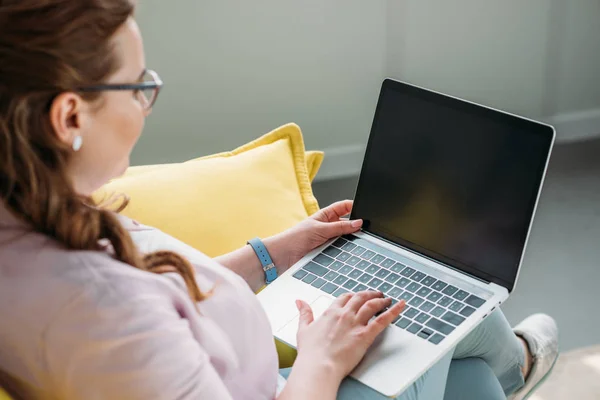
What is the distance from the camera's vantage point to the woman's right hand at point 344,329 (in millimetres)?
1052

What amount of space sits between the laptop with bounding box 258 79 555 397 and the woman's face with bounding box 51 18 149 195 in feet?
1.40

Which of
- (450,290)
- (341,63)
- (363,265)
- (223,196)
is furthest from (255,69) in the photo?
(450,290)

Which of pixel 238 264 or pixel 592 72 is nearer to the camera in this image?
pixel 238 264

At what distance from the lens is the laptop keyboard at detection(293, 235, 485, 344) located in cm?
116

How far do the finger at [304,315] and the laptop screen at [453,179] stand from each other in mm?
226

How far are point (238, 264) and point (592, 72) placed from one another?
6.23ft

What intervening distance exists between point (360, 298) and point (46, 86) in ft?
1.76

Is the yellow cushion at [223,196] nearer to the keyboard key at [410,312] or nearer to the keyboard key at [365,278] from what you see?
the keyboard key at [365,278]

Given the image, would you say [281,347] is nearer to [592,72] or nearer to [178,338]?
[178,338]

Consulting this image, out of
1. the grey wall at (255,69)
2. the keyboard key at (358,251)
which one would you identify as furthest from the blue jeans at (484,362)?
the grey wall at (255,69)

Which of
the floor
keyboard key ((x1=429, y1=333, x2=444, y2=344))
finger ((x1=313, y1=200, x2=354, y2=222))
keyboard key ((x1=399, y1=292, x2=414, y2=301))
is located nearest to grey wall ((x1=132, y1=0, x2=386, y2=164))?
the floor

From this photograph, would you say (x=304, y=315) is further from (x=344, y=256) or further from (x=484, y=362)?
(x=484, y=362)

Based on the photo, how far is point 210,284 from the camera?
992 mm

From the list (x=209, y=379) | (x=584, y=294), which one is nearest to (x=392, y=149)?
(x=209, y=379)
